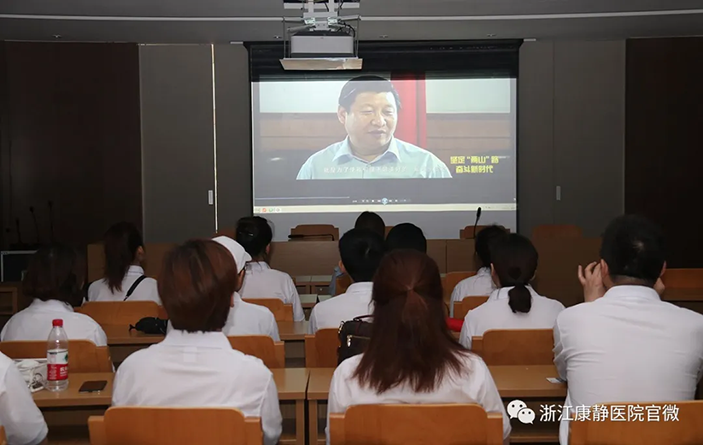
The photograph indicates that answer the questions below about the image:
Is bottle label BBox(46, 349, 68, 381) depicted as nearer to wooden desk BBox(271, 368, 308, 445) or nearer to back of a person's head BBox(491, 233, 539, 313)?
wooden desk BBox(271, 368, 308, 445)

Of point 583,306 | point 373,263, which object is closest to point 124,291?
point 373,263

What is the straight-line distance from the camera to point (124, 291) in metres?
4.34

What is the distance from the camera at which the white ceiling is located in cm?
740

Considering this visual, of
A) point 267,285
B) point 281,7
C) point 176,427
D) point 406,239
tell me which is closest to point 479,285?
point 406,239

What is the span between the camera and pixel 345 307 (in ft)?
10.7

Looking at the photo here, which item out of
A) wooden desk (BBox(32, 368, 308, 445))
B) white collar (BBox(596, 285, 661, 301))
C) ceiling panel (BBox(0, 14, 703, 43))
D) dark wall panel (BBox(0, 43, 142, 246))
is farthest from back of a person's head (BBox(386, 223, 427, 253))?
dark wall panel (BBox(0, 43, 142, 246))

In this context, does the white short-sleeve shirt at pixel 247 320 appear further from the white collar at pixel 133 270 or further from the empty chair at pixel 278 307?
the white collar at pixel 133 270

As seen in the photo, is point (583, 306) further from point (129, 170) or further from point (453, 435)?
point (129, 170)

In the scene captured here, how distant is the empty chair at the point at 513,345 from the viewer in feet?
9.46

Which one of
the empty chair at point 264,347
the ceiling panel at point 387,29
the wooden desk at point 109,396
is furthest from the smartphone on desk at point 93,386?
the ceiling panel at point 387,29

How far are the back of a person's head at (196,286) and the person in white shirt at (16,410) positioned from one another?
462mm

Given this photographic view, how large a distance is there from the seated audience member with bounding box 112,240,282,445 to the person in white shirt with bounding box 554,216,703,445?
2.99ft

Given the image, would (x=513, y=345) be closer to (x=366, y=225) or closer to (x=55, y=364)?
(x=55, y=364)

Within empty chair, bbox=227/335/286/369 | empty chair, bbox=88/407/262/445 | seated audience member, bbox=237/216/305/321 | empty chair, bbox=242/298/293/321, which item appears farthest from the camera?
seated audience member, bbox=237/216/305/321
